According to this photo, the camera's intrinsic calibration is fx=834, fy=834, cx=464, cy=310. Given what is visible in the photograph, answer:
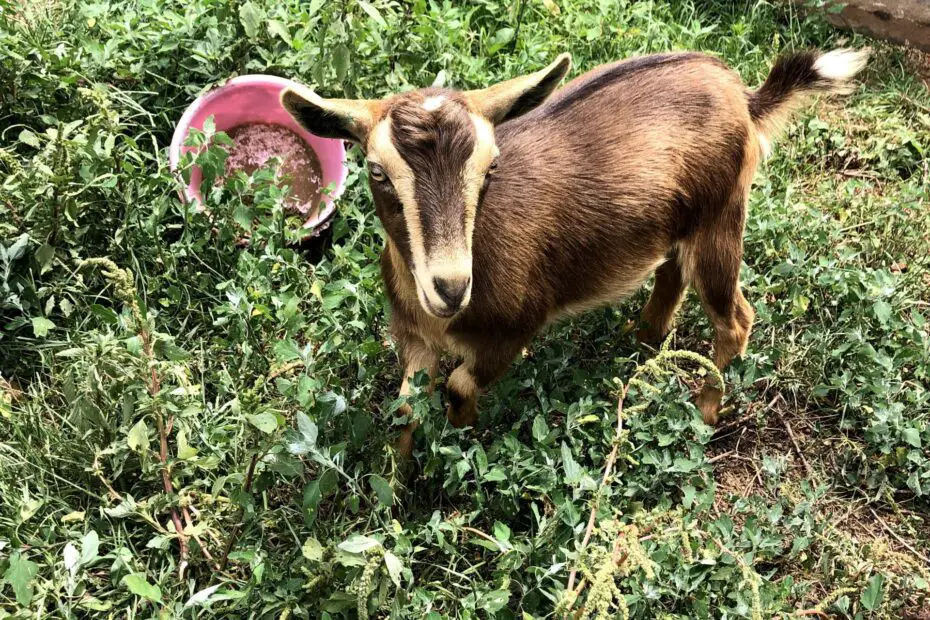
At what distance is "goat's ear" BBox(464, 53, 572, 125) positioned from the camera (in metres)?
2.68

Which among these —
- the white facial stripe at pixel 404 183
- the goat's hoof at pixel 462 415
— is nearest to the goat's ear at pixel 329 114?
the white facial stripe at pixel 404 183

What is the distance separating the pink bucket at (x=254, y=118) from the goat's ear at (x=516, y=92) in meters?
1.23

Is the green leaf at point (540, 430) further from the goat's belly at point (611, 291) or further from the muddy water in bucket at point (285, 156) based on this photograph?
the muddy water in bucket at point (285, 156)

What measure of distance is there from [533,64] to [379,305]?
169 cm

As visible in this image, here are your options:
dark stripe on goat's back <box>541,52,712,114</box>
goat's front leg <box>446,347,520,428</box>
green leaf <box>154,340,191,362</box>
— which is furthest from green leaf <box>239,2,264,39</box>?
Result: goat's front leg <box>446,347,520,428</box>

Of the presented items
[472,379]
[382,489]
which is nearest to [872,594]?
[472,379]

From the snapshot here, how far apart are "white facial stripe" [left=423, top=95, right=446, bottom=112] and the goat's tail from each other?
1426 mm

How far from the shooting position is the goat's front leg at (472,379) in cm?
309

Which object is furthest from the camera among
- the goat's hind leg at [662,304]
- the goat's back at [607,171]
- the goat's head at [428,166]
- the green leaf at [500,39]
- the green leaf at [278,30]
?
the green leaf at [500,39]

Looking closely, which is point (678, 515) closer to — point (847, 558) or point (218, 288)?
point (847, 558)

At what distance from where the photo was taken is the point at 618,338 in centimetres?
375

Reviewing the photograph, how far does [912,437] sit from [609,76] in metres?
1.82

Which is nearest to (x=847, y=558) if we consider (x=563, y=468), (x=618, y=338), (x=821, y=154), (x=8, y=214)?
(x=563, y=468)

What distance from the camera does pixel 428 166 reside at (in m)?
2.47
